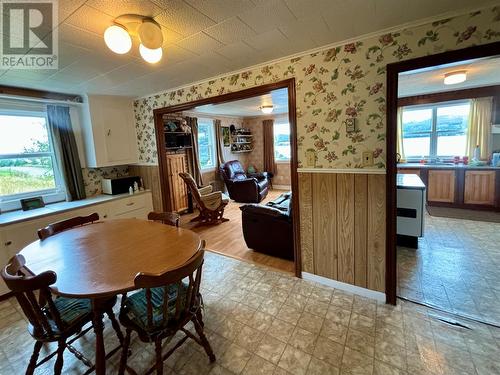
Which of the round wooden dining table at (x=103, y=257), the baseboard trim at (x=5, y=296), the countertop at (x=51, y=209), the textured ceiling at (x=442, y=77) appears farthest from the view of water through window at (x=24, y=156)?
the textured ceiling at (x=442, y=77)

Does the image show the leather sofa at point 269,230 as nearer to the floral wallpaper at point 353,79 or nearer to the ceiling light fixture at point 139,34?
the floral wallpaper at point 353,79

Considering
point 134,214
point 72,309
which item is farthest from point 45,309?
point 134,214

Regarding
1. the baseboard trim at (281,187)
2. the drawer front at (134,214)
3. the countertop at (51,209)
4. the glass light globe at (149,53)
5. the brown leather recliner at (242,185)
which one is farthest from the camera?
the baseboard trim at (281,187)

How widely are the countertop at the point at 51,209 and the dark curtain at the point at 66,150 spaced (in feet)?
0.68

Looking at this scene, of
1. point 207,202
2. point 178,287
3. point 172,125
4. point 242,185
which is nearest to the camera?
point 178,287

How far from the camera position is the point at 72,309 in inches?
59.5

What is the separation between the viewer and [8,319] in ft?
7.12

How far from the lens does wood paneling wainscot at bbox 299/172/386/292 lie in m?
2.09

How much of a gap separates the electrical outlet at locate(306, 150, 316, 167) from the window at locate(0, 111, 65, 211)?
137 inches

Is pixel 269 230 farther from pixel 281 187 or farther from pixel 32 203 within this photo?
pixel 281 187

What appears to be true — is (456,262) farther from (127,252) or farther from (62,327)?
(62,327)

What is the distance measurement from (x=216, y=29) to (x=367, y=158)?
1.60 metres

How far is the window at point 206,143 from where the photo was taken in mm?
6160

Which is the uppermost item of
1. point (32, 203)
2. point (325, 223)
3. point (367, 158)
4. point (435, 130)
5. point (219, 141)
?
point (219, 141)
